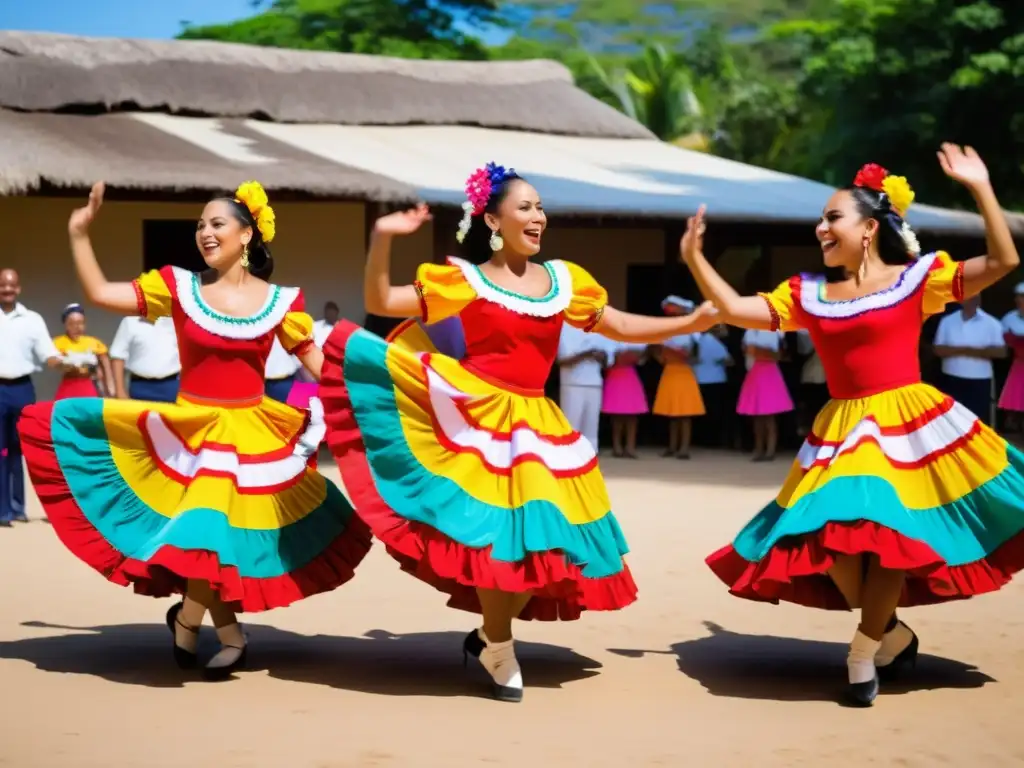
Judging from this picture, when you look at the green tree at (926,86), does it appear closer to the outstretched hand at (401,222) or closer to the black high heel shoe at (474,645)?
the black high heel shoe at (474,645)

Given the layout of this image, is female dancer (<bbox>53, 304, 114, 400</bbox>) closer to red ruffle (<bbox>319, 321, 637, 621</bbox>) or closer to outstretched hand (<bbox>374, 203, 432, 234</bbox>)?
red ruffle (<bbox>319, 321, 637, 621</bbox>)

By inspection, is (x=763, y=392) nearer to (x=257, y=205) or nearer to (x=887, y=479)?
(x=257, y=205)

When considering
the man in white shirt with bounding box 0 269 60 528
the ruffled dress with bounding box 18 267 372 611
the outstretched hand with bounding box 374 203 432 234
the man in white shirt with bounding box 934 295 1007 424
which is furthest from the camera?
the man in white shirt with bounding box 934 295 1007 424

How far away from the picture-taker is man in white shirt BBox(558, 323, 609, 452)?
1480 cm

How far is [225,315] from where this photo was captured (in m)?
6.40

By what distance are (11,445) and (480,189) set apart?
18.1ft

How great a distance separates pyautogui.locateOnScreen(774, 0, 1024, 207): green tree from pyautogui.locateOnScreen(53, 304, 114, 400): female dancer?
46.6 ft

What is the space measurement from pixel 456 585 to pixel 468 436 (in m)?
0.61

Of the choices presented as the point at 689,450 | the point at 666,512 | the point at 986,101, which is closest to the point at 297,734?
the point at 666,512

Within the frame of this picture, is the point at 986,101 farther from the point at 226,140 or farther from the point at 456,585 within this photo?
the point at 456,585

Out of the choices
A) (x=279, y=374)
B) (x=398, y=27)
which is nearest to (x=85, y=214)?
(x=279, y=374)

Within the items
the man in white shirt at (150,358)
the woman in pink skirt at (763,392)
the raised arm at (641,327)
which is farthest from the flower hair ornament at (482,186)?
the woman in pink skirt at (763,392)

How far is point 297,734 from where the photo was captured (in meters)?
5.41

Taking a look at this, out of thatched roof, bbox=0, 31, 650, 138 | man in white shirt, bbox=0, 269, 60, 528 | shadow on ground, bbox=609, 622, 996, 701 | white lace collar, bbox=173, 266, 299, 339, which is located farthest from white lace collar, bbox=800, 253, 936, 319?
thatched roof, bbox=0, 31, 650, 138
